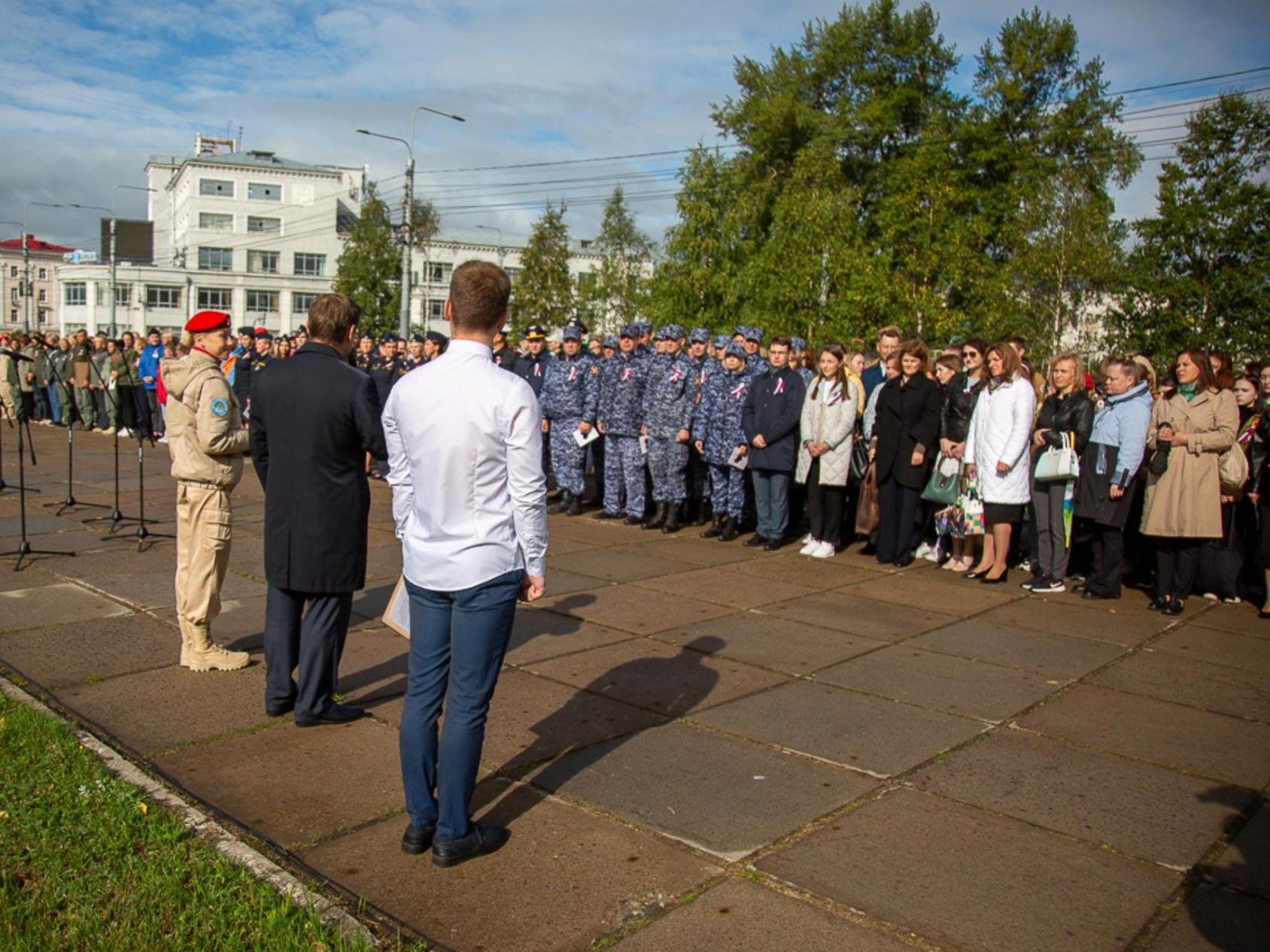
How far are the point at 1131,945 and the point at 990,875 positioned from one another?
534 millimetres

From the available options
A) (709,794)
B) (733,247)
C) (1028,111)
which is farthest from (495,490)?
(1028,111)

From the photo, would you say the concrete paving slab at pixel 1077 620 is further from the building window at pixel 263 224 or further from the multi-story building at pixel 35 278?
the multi-story building at pixel 35 278

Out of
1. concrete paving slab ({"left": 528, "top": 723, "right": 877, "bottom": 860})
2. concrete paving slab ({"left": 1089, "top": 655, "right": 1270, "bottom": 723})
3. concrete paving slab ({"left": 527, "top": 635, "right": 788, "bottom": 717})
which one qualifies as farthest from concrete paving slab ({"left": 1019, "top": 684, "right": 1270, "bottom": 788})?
concrete paving slab ({"left": 527, "top": 635, "right": 788, "bottom": 717})

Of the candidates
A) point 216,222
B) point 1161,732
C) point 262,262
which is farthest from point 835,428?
point 216,222

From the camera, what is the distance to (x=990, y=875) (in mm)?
3770

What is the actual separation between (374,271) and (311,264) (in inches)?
1098

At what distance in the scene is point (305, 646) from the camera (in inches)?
201

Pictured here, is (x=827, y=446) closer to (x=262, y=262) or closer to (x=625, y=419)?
(x=625, y=419)

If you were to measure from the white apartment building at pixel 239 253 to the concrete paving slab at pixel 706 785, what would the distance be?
9124 cm

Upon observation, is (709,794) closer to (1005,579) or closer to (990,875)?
(990,875)

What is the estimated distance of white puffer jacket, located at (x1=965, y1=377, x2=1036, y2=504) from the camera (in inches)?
350

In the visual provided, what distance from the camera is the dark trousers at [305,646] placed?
5078mm

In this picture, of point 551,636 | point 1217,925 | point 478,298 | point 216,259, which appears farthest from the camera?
point 216,259

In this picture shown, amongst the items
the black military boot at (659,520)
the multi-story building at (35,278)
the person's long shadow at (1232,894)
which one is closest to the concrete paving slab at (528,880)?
the person's long shadow at (1232,894)
